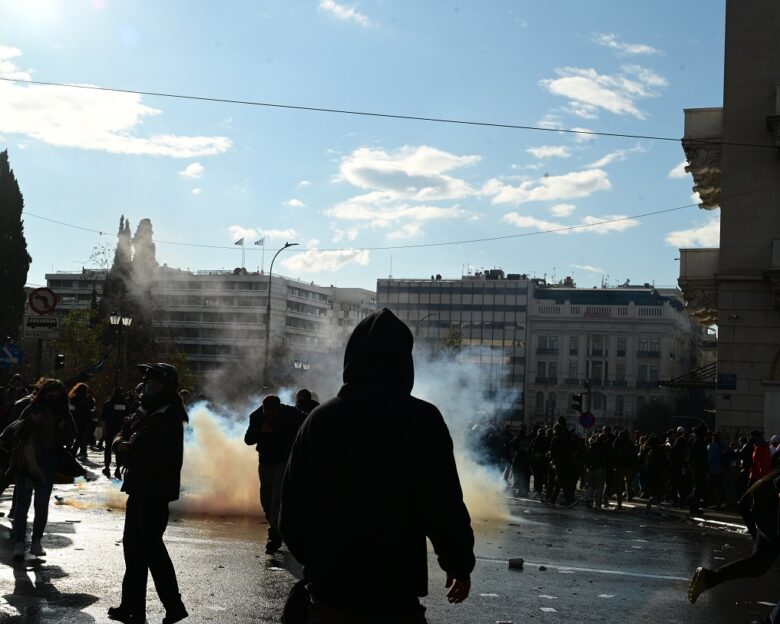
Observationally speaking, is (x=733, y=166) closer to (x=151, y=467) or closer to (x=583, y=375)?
(x=151, y=467)

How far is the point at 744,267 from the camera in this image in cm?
2931

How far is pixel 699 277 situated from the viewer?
102 ft

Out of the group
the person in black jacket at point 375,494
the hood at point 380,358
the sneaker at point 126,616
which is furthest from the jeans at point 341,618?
the sneaker at point 126,616

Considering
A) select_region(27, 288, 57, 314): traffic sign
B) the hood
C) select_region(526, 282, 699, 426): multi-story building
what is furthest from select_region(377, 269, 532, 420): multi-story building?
the hood

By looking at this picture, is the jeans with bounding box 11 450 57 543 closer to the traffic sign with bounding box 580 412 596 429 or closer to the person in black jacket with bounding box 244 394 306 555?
the person in black jacket with bounding box 244 394 306 555

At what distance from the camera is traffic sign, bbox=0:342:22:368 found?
2048 cm

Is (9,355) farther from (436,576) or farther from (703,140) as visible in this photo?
(703,140)

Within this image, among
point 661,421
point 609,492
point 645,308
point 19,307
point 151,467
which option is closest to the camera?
point 151,467

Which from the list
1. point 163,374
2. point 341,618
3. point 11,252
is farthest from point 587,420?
point 11,252

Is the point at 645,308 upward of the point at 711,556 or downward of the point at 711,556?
upward

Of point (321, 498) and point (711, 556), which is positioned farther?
point (711, 556)

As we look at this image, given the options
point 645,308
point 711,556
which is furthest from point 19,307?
point 645,308

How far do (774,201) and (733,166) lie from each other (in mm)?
1508

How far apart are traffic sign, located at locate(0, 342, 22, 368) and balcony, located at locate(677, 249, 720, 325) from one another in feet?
62.3
